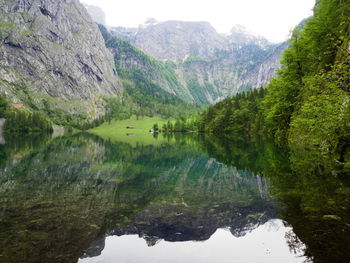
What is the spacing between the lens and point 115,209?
1914 cm

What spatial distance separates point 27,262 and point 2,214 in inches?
343

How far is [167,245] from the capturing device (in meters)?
13.3

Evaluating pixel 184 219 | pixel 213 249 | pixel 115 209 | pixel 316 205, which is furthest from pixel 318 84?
pixel 115 209

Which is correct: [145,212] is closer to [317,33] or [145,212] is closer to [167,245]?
[167,245]

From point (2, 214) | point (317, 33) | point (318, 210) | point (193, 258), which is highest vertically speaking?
point (317, 33)

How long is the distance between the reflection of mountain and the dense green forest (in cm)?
784

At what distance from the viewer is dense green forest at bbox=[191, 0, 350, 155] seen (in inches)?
838

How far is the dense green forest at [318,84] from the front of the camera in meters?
21.3

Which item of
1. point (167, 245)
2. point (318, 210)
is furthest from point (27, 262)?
point (318, 210)

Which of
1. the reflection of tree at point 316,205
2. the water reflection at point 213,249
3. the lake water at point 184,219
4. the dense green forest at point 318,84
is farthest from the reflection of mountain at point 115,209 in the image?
the dense green forest at point 318,84

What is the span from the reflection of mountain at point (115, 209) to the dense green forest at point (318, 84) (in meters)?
7.84

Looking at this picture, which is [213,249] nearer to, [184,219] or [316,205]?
[184,219]

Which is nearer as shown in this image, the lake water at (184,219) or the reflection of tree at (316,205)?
the reflection of tree at (316,205)

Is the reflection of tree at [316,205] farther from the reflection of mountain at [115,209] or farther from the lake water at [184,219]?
the reflection of mountain at [115,209]
